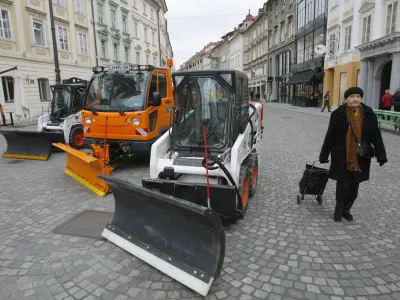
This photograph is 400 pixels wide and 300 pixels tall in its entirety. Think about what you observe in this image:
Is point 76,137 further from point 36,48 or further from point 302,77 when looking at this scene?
point 302,77

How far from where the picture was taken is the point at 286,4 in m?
34.6

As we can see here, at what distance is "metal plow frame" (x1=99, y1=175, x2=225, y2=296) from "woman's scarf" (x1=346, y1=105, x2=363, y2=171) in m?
2.40

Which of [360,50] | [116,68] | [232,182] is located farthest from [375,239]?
[360,50]

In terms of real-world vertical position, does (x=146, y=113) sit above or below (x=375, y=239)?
above

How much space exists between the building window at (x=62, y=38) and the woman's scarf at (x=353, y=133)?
77.8ft

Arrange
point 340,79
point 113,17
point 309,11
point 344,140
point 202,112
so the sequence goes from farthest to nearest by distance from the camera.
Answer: point 113,17
point 309,11
point 340,79
point 202,112
point 344,140

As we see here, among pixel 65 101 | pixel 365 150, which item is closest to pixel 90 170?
pixel 365 150

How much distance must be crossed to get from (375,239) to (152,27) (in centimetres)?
4482

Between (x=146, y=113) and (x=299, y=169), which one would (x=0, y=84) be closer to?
(x=146, y=113)

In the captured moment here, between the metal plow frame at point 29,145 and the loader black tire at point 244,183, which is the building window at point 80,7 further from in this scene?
the loader black tire at point 244,183

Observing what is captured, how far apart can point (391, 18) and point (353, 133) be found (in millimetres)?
16587

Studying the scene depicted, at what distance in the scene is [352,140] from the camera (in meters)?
4.09

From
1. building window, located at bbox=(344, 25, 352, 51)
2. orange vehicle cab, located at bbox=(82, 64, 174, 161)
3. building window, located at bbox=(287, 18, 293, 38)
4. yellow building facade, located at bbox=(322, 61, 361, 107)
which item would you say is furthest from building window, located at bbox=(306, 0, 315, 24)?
orange vehicle cab, located at bbox=(82, 64, 174, 161)

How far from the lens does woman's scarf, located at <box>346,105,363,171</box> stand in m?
4.07
